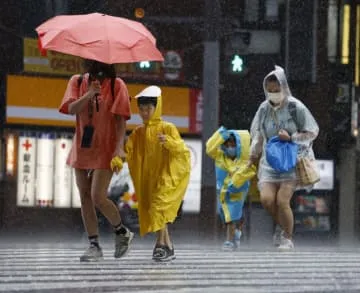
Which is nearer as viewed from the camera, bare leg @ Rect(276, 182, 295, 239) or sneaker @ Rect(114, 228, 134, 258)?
sneaker @ Rect(114, 228, 134, 258)

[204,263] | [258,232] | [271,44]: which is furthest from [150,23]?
[204,263]

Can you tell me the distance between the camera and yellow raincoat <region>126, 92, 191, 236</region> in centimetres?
899

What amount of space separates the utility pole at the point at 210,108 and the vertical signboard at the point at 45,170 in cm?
289

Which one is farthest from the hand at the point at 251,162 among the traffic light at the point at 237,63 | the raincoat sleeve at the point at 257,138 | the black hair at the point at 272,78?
the traffic light at the point at 237,63

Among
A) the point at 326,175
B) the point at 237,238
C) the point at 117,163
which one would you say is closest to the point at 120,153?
the point at 117,163

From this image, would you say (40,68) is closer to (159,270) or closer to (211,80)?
(211,80)

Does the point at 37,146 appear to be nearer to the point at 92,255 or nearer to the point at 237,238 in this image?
the point at 237,238

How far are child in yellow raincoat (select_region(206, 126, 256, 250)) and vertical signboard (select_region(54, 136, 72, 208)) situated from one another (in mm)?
7653

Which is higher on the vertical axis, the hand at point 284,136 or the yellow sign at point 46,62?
the yellow sign at point 46,62

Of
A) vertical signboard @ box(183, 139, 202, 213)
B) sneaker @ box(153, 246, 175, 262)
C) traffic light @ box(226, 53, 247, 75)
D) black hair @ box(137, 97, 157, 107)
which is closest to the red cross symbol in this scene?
vertical signboard @ box(183, 139, 202, 213)

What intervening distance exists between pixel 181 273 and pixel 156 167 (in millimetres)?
1462

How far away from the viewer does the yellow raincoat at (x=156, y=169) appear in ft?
29.5

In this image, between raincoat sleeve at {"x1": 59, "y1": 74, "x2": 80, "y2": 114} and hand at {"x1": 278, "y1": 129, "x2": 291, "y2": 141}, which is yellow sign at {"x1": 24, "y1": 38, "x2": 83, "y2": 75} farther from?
raincoat sleeve at {"x1": 59, "y1": 74, "x2": 80, "y2": 114}

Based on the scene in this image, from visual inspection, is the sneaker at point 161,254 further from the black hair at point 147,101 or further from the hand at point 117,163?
the black hair at point 147,101
